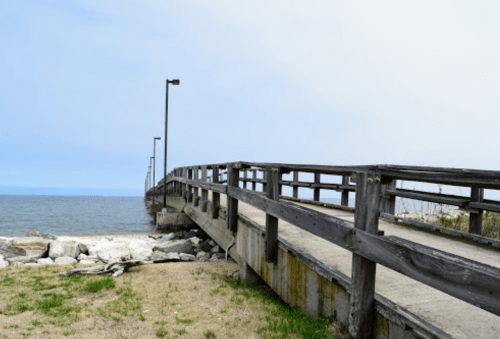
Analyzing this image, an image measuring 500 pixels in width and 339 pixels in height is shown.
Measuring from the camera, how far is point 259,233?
554 cm

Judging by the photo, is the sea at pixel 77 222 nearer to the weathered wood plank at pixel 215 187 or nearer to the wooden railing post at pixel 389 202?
the wooden railing post at pixel 389 202

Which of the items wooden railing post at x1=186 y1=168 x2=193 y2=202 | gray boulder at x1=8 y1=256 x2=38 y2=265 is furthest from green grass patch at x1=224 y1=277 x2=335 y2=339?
wooden railing post at x1=186 y1=168 x2=193 y2=202

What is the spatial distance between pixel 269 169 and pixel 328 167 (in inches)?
53.4

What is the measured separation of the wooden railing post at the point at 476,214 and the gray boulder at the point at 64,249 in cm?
1005

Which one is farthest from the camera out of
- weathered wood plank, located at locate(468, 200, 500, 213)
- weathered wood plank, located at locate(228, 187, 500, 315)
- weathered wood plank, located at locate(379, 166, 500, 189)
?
weathered wood plank, located at locate(468, 200, 500, 213)

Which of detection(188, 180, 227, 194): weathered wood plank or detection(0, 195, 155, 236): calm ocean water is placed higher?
detection(188, 180, 227, 194): weathered wood plank

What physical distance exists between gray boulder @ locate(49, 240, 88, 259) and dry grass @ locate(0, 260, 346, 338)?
2.76 m

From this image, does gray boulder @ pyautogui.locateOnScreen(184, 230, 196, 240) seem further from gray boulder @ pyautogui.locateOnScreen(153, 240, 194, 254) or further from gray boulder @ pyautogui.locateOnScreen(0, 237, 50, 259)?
gray boulder @ pyautogui.locateOnScreen(0, 237, 50, 259)

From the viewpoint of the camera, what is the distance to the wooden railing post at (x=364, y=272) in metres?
2.88

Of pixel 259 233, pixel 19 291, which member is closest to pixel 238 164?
pixel 259 233

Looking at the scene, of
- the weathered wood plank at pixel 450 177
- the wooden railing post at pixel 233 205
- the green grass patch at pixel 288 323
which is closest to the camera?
the weathered wood plank at pixel 450 177

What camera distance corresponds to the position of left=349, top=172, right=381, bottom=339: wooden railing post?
2.88 meters

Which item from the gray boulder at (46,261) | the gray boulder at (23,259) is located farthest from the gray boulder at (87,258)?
the gray boulder at (23,259)

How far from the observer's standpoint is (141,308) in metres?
4.95
